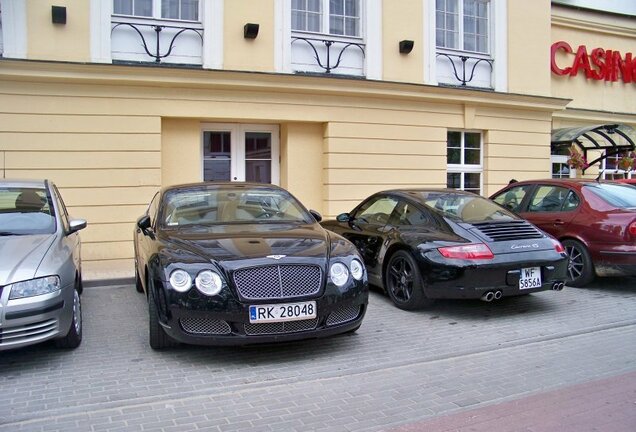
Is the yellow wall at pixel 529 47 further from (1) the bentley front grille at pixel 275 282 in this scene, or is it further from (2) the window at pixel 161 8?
(1) the bentley front grille at pixel 275 282

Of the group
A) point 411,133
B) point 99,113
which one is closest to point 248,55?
point 99,113


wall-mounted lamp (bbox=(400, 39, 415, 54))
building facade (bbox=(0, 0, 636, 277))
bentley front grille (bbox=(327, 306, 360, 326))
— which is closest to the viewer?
bentley front grille (bbox=(327, 306, 360, 326))

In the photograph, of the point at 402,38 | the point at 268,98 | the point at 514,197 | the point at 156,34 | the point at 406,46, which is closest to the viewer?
the point at 514,197

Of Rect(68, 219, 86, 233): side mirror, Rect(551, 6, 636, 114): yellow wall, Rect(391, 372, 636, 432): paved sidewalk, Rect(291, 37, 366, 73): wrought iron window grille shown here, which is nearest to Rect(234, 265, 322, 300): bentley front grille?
Rect(391, 372, 636, 432): paved sidewalk

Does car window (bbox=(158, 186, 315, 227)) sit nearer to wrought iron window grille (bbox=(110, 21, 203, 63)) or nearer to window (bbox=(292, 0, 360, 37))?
wrought iron window grille (bbox=(110, 21, 203, 63))

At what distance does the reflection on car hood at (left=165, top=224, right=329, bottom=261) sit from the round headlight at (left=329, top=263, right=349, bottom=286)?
15 cm

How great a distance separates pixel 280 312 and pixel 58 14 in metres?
7.24

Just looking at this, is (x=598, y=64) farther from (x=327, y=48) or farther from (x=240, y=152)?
(x=240, y=152)

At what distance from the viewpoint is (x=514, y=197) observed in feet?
30.3

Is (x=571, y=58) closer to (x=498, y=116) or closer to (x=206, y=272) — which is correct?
(x=498, y=116)

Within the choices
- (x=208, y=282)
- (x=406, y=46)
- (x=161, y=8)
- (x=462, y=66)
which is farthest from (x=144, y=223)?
(x=462, y=66)

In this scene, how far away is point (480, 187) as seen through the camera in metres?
13.2

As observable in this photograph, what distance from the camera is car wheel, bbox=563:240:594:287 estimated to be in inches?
311

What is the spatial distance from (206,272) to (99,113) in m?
6.07
